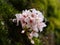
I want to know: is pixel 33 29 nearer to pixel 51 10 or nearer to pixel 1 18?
pixel 1 18

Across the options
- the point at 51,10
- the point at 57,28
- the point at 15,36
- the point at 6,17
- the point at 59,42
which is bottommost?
the point at 59,42

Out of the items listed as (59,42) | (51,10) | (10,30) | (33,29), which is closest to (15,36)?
(10,30)

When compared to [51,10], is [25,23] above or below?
above

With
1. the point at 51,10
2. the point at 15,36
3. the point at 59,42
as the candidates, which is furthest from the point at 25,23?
the point at 59,42

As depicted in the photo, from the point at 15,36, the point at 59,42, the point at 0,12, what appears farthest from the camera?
the point at 59,42

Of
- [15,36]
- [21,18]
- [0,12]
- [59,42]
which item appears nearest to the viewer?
[21,18]

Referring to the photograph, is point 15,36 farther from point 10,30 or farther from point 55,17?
point 55,17

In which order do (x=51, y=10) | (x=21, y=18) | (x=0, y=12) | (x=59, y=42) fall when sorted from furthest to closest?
1. (x=59, y=42)
2. (x=51, y=10)
3. (x=0, y=12)
4. (x=21, y=18)

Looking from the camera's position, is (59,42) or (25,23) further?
(59,42)

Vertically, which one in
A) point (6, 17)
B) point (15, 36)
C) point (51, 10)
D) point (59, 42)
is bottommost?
point (59, 42)
